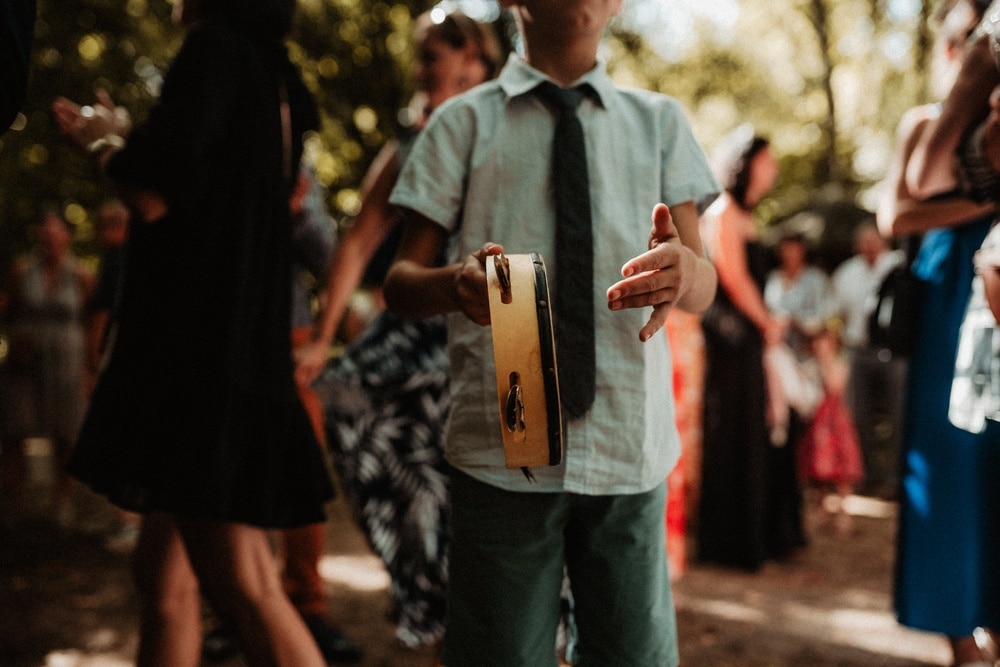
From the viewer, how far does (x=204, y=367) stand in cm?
218

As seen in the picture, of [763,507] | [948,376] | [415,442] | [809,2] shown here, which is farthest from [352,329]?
[809,2]

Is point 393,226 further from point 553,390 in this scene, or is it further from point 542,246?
point 553,390

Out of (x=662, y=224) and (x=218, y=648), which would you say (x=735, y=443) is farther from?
(x=662, y=224)

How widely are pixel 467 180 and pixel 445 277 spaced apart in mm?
286

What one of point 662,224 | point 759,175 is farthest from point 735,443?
point 662,224

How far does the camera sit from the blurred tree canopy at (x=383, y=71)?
30.2ft

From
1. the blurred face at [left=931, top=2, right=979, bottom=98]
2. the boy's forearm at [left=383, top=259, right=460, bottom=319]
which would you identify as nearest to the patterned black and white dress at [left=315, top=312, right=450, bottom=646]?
the boy's forearm at [left=383, top=259, right=460, bottom=319]

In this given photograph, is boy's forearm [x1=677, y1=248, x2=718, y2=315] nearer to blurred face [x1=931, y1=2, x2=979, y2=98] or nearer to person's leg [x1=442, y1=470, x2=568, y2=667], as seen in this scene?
person's leg [x1=442, y1=470, x2=568, y2=667]

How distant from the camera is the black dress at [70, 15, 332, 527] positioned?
7.05 ft

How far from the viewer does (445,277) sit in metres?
1.62

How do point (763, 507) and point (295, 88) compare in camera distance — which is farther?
point (763, 507)

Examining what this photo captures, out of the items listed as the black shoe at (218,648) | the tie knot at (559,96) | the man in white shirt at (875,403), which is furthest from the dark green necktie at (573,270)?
the man in white shirt at (875,403)

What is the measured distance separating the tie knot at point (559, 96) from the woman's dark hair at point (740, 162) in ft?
11.6

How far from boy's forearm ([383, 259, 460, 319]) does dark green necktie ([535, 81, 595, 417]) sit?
0.21m
